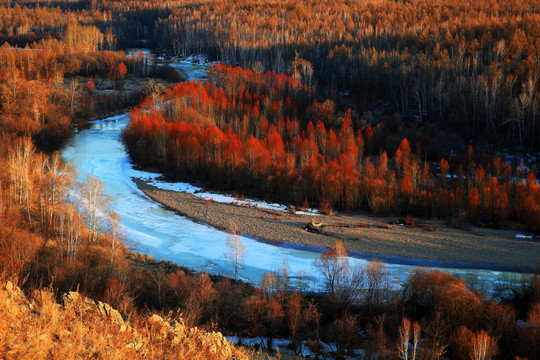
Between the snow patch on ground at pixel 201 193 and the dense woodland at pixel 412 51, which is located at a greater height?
the dense woodland at pixel 412 51

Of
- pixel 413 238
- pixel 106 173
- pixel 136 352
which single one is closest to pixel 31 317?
pixel 136 352

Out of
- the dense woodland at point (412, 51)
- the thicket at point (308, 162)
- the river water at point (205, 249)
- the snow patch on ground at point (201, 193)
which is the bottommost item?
the river water at point (205, 249)

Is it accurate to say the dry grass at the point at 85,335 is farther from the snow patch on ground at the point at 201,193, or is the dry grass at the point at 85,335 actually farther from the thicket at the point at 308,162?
the thicket at the point at 308,162

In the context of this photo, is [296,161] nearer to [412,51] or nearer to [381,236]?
[381,236]

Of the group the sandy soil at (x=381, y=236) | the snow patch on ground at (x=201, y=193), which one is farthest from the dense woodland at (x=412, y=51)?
the snow patch on ground at (x=201, y=193)

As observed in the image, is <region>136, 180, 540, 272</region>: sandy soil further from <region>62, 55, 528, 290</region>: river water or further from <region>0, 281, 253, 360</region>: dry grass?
<region>0, 281, 253, 360</region>: dry grass

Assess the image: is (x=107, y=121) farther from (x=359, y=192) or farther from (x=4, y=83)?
(x=359, y=192)

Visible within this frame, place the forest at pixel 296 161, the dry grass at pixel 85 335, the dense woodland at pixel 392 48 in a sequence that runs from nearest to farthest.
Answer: the dry grass at pixel 85 335
the forest at pixel 296 161
the dense woodland at pixel 392 48

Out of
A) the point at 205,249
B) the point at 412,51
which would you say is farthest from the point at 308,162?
the point at 412,51
